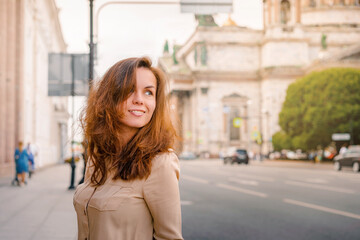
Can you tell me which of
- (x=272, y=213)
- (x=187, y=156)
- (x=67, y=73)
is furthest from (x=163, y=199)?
(x=187, y=156)

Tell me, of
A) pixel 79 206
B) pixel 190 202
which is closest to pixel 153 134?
pixel 79 206

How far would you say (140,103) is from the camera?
254 cm

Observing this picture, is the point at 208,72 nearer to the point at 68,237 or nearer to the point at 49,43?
the point at 49,43

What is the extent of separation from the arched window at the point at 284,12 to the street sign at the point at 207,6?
65.6 m

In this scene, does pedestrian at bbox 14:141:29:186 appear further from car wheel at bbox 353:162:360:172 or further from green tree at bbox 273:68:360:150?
green tree at bbox 273:68:360:150

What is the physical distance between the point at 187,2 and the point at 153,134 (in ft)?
38.5

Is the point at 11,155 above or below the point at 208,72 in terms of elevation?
below

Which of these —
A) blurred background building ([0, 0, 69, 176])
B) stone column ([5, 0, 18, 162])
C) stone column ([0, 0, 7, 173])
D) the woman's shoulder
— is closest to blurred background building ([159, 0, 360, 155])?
blurred background building ([0, 0, 69, 176])

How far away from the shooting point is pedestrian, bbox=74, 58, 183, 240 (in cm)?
227

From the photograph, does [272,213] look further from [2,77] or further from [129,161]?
[2,77]

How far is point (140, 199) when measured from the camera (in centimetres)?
229

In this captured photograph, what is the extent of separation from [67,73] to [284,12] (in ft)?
220

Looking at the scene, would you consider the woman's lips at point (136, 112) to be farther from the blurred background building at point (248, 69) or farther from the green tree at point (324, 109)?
the blurred background building at point (248, 69)

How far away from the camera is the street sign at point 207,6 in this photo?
13508 mm
